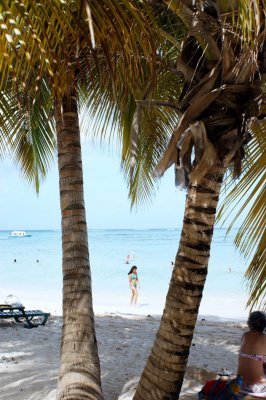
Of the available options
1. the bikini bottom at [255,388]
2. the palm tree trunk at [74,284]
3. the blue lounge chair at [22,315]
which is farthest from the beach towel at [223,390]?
the blue lounge chair at [22,315]

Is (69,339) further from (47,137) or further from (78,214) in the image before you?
(47,137)

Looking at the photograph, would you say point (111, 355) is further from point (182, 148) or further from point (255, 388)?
point (182, 148)

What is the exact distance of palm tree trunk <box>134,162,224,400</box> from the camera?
3674mm

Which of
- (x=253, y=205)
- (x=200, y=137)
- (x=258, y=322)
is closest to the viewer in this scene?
(x=200, y=137)

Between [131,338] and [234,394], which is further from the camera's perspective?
[131,338]

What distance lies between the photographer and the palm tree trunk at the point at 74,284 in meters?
4.20

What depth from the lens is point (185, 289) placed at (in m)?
3.69

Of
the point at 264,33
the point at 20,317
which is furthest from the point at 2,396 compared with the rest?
the point at 20,317

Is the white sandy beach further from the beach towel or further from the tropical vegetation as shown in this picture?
the tropical vegetation

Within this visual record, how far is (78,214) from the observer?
4.61m

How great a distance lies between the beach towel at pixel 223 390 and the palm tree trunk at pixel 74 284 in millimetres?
877

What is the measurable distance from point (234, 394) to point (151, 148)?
396 centimetres

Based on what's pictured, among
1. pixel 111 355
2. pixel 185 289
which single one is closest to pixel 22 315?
pixel 111 355

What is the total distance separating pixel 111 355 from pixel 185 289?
3610 mm
